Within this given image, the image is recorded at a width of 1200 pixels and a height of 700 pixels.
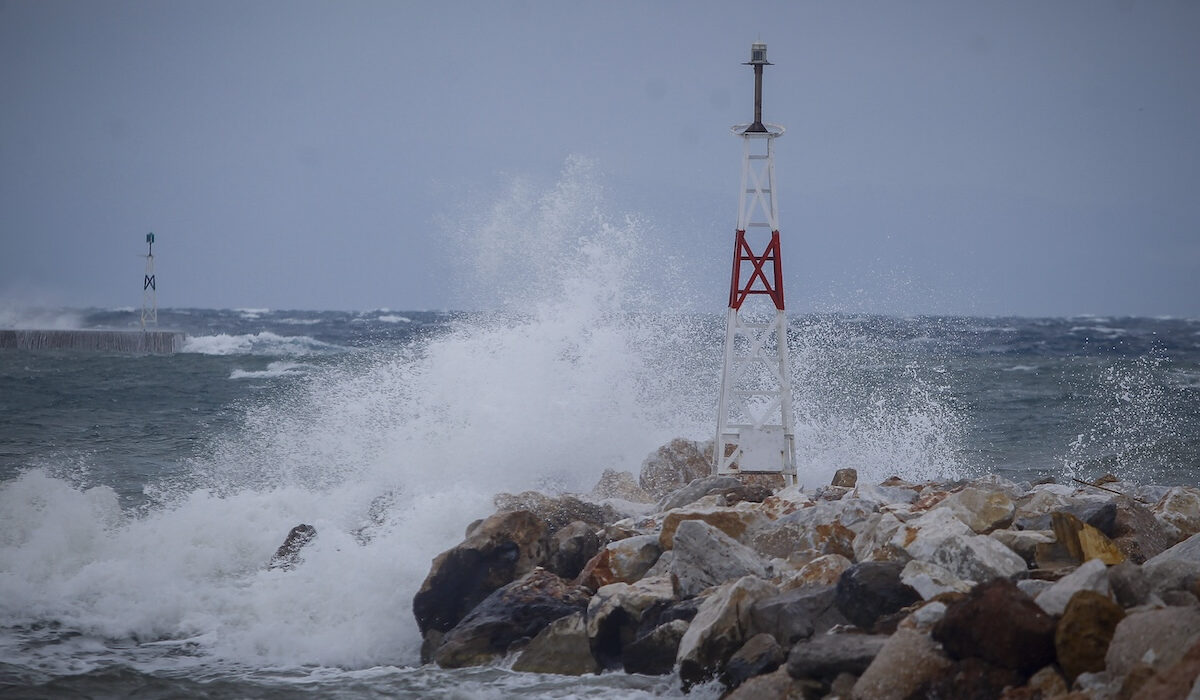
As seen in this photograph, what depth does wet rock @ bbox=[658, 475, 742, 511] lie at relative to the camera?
11031 mm

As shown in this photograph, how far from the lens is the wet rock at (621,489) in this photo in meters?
13.1

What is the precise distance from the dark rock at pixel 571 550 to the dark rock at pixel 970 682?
4.20 m

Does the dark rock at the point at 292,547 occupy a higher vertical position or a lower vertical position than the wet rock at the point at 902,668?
lower

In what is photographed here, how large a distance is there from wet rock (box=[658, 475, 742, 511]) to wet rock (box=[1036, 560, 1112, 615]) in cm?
484

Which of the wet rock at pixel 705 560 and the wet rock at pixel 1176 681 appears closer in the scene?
the wet rock at pixel 1176 681

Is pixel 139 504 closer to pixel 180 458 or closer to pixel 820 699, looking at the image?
pixel 180 458

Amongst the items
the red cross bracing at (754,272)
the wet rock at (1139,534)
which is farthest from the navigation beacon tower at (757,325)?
the wet rock at (1139,534)

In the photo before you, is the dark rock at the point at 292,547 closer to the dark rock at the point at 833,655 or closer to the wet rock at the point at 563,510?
Answer: the wet rock at the point at 563,510

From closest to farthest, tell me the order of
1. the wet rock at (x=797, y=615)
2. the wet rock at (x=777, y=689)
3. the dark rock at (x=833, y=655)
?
the dark rock at (x=833, y=655)
the wet rock at (x=777, y=689)
the wet rock at (x=797, y=615)

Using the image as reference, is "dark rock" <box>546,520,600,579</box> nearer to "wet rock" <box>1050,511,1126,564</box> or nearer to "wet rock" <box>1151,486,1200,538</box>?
"wet rock" <box>1050,511,1126,564</box>

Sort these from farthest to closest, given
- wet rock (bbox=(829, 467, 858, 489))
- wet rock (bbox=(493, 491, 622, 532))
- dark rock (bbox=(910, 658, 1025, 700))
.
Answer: wet rock (bbox=(829, 467, 858, 489)), wet rock (bbox=(493, 491, 622, 532)), dark rock (bbox=(910, 658, 1025, 700))

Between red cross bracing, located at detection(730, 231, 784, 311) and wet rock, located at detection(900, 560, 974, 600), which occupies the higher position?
red cross bracing, located at detection(730, 231, 784, 311)

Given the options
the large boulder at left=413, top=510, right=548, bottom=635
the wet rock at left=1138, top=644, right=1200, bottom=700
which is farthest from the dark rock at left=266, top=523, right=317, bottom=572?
the wet rock at left=1138, top=644, right=1200, bottom=700

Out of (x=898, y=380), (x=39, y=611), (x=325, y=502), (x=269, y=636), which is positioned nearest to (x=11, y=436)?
(x=325, y=502)
